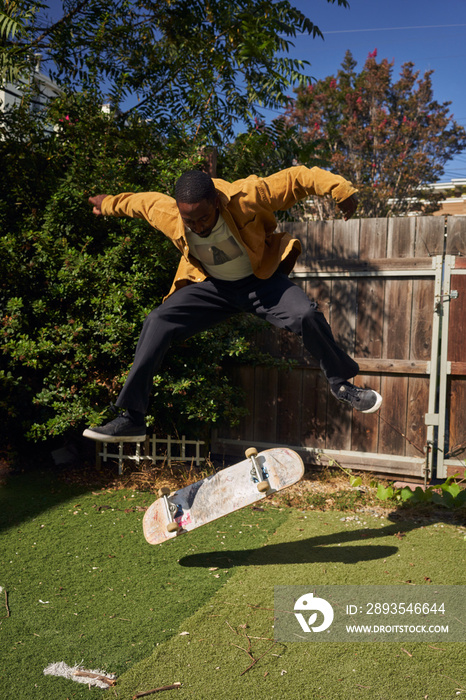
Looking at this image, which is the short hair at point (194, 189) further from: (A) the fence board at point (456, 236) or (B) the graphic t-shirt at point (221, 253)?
(A) the fence board at point (456, 236)

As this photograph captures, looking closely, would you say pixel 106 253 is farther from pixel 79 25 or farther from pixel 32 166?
pixel 79 25

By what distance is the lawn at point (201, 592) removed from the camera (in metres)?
2.37

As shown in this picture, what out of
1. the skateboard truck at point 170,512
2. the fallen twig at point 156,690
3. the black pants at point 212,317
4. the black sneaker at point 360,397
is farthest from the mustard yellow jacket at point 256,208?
the fallen twig at point 156,690

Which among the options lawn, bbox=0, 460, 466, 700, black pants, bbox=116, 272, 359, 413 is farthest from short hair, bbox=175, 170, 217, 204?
lawn, bbox=0, 460, 466, 700

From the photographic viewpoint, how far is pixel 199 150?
5.45 meters

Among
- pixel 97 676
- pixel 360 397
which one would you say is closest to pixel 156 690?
pixel 97 676

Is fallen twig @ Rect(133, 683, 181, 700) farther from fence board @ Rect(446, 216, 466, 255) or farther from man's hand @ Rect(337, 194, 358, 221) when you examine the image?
fence board @ Rect(446, 216, 466, 255)

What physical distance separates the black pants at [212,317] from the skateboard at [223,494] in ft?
2.23

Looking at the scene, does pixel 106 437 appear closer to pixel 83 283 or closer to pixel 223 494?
pixel 223 494

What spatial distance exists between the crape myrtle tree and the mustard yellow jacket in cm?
173

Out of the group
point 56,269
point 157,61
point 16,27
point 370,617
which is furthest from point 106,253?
point 370,617

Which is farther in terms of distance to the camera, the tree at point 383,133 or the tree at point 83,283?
the tree at point 383,133

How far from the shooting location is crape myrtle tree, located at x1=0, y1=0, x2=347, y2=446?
516 cm

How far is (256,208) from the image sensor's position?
10.2 feet
